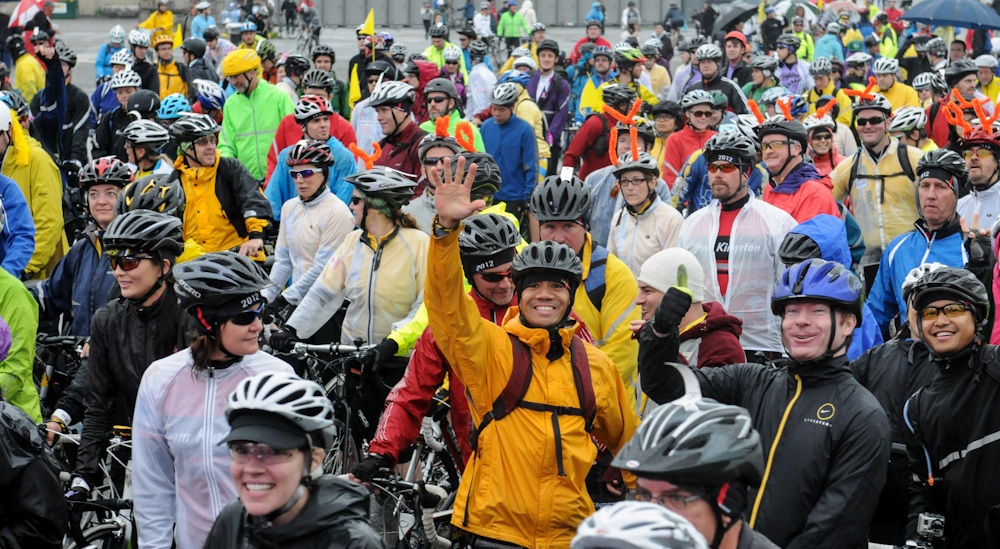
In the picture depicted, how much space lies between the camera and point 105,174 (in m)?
9.11

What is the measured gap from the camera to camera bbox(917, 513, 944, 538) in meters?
5.34

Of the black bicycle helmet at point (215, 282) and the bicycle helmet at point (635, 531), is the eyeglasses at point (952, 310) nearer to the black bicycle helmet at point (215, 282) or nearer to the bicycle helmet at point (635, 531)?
the black bicycle helmet at point (215, 282)

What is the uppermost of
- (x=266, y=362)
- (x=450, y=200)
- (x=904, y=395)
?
(x=450, y=200)

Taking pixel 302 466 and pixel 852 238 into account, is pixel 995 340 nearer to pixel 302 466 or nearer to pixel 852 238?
pixel 852 238

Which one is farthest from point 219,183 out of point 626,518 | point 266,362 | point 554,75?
point 554,75

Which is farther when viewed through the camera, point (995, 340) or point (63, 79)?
point (63, 79)

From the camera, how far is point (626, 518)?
291cm

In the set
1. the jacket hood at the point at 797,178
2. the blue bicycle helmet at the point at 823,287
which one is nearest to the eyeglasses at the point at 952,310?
the blue bicycle helmet at the point at 823,287

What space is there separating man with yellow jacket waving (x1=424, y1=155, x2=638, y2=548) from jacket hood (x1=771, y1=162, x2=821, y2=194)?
439 cm

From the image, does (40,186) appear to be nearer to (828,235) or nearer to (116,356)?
(116,356)

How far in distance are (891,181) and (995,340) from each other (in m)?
4.32

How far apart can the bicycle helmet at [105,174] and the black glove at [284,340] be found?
1932 mm

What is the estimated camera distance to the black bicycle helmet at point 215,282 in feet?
17.0

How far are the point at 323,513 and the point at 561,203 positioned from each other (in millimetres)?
3968
